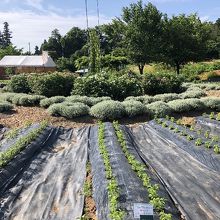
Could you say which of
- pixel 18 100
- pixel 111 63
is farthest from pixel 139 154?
pixel 111 63

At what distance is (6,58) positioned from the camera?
47.9m

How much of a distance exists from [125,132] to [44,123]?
2096 millimetres

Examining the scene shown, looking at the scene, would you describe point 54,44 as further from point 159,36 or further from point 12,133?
point 12,133

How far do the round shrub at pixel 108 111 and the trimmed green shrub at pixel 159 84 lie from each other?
14.0 ft

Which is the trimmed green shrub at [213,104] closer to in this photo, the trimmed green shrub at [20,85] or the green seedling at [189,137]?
the green seedling at [189,137]

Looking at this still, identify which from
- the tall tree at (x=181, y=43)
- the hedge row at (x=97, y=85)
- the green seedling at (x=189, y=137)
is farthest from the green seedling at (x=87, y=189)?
the tall tree at (x=181, y=43)

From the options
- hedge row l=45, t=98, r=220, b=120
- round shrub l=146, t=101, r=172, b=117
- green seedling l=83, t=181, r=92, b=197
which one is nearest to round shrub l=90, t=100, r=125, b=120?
hedge row l=45, t=98, r=220, b=120

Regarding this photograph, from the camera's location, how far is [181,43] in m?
26.0

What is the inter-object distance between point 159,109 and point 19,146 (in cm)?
427

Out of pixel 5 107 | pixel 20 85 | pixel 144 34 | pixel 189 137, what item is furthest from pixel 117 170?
pixel 144 34

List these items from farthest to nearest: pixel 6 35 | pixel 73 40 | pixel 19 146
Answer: pixel 6 35
pixel 73 40
pixel 19 146

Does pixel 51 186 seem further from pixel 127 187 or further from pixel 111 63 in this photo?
pixel 111 63

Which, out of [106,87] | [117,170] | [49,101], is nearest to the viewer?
[117,170]

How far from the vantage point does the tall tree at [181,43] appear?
26047mm
